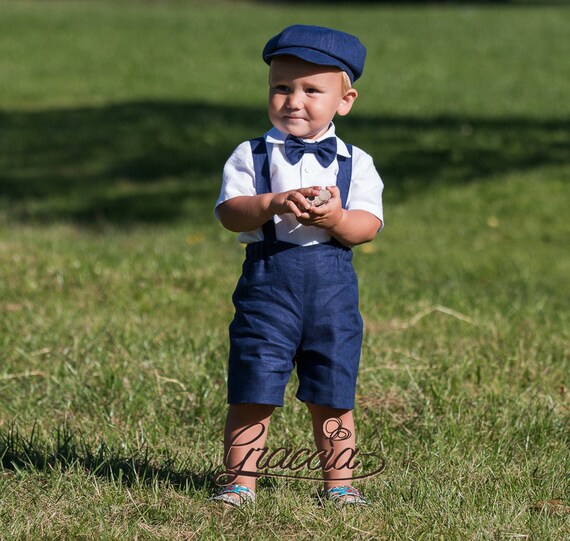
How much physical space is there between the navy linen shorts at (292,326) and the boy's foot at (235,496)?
315mm

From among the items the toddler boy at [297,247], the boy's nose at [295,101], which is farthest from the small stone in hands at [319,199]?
the boy's nose at [295,101]

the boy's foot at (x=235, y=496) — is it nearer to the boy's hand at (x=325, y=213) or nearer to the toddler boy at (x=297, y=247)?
the toddler boy at (x=297, y=247)

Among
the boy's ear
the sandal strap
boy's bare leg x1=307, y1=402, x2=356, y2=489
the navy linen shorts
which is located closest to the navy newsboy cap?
the boy's ear

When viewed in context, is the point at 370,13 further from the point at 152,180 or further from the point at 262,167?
the point at 262,167

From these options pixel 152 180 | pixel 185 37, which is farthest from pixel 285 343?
pixel 185 37

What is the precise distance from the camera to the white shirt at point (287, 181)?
3.46 m

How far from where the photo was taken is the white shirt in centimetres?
346

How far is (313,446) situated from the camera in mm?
4203

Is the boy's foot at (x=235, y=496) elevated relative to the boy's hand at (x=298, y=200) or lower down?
lower down

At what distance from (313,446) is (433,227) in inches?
276

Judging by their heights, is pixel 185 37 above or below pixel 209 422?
above

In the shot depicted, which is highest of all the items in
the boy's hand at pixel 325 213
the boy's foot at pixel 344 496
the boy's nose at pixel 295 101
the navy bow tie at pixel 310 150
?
the boy's nose at pixel 295 101

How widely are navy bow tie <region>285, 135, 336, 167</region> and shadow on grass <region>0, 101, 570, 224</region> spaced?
7901 mm

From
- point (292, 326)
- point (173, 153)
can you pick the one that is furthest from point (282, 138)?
point (173, 153)
